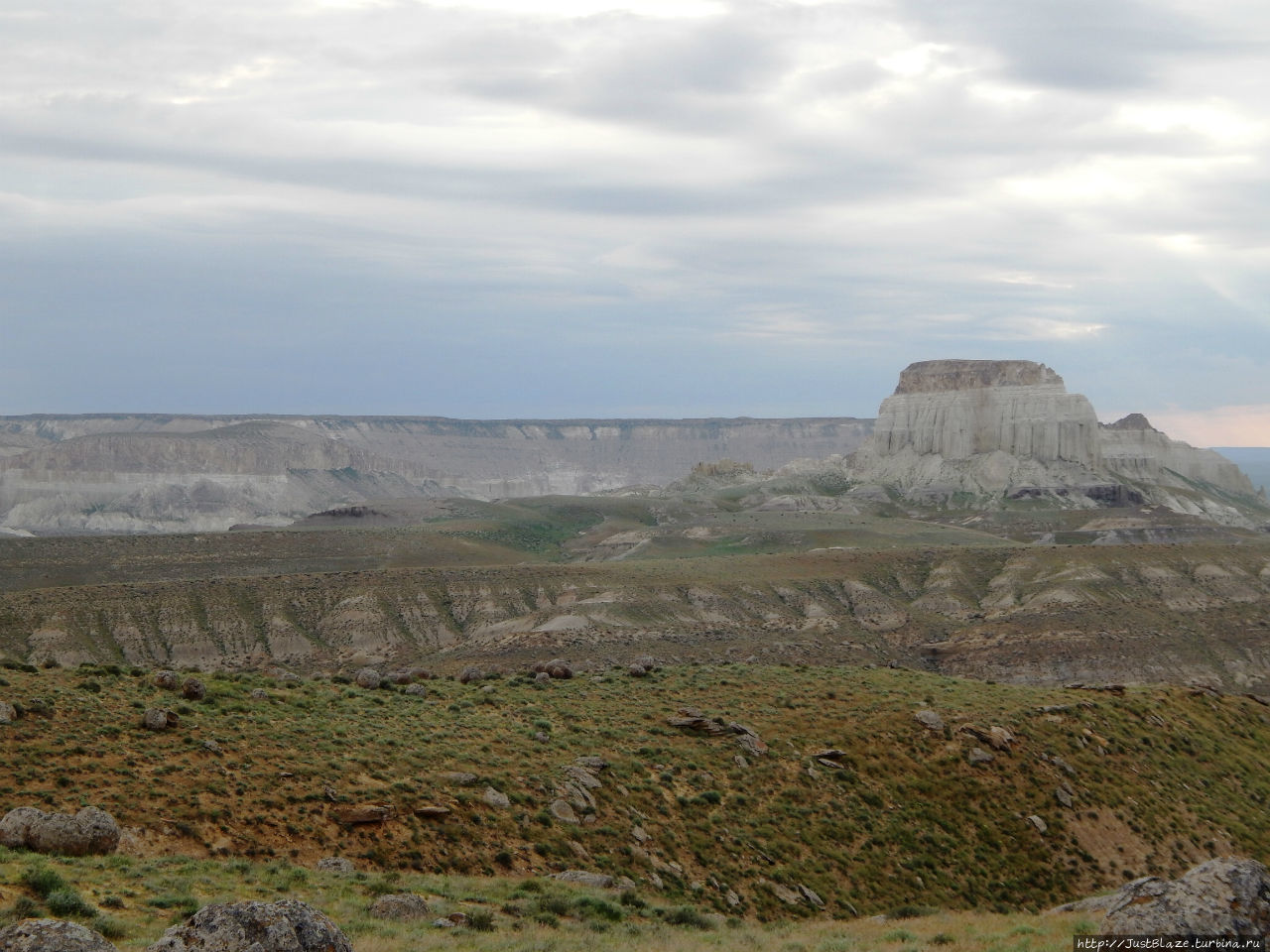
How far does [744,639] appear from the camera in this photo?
84000 millimetres

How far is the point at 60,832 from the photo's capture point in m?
20.4

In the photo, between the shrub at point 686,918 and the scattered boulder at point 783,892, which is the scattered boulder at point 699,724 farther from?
the shrub at point 686,918

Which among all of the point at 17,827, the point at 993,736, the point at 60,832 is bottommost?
the point at 993,736

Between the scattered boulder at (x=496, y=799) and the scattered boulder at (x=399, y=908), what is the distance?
7659 mm

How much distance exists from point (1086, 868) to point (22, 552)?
96.1 metres

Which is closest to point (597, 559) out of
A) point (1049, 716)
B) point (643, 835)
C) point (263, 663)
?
point (263, 663)

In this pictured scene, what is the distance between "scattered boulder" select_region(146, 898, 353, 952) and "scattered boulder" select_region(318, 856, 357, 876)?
847cm

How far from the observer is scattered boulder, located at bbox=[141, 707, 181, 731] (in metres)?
28.0

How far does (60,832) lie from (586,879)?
9.39 m

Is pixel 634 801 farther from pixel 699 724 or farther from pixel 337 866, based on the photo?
pixel 337 866

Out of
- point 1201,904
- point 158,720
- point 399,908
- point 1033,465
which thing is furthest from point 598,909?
point 1033,465

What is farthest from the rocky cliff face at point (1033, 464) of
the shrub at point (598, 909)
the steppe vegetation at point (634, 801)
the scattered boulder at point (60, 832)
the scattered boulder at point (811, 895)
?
the scattered boulder at point (60, 832)

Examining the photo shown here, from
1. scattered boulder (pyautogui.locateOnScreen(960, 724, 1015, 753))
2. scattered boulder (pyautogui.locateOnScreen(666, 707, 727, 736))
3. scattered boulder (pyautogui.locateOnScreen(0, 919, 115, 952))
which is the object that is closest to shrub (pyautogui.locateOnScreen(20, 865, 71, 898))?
scattered boulder (pyautogui.locateOnScreen(0, 919, 115, 952))

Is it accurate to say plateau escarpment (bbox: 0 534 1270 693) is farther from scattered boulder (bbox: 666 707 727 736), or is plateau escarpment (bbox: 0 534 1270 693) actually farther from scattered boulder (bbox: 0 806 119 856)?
scattered boulder (bbox: 0 806 119 856)
